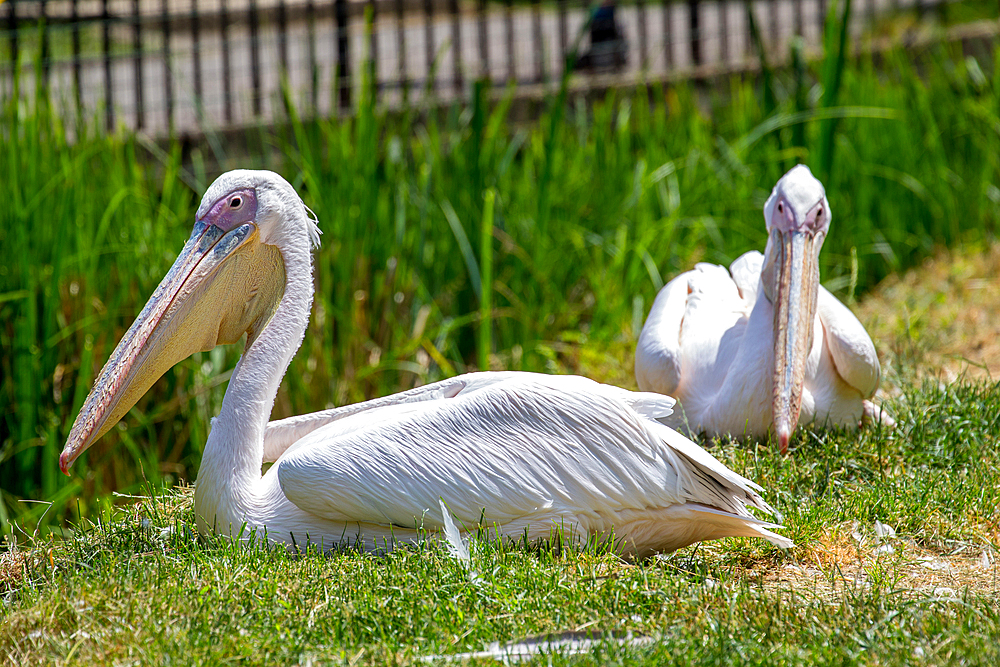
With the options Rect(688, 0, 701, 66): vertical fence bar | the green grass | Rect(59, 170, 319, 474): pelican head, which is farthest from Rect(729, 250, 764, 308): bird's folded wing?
Rect(688, 0, 701, 66): vertical fence bar

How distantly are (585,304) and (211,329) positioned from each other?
2.84 meters

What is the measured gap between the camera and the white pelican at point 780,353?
3.35 m

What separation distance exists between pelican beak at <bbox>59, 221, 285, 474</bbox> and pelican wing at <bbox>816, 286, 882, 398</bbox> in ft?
6.18

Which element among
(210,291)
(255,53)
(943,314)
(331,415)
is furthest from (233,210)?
(255,53)

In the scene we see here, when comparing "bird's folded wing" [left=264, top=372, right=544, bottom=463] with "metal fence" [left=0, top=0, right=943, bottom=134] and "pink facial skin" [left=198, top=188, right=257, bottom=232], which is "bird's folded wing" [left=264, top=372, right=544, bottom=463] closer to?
"pink facial skin" [left=198, top=188, right=257, bottom=232]

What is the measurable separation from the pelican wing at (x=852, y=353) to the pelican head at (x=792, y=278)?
0.09 m

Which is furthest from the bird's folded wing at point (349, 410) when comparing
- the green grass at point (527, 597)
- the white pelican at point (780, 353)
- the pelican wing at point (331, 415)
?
the white pelican at point (780, 353)

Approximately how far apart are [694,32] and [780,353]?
19.7ft

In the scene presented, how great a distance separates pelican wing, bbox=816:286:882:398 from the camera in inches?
134

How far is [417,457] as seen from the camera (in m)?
2.57

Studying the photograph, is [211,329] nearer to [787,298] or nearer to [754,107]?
[787,298]

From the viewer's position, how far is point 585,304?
212 inches

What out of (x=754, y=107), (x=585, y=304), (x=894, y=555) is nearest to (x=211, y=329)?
(x=894, y=555)

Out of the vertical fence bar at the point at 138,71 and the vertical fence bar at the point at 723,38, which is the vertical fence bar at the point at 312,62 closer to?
the vertical fence bar at the point at 138,71
